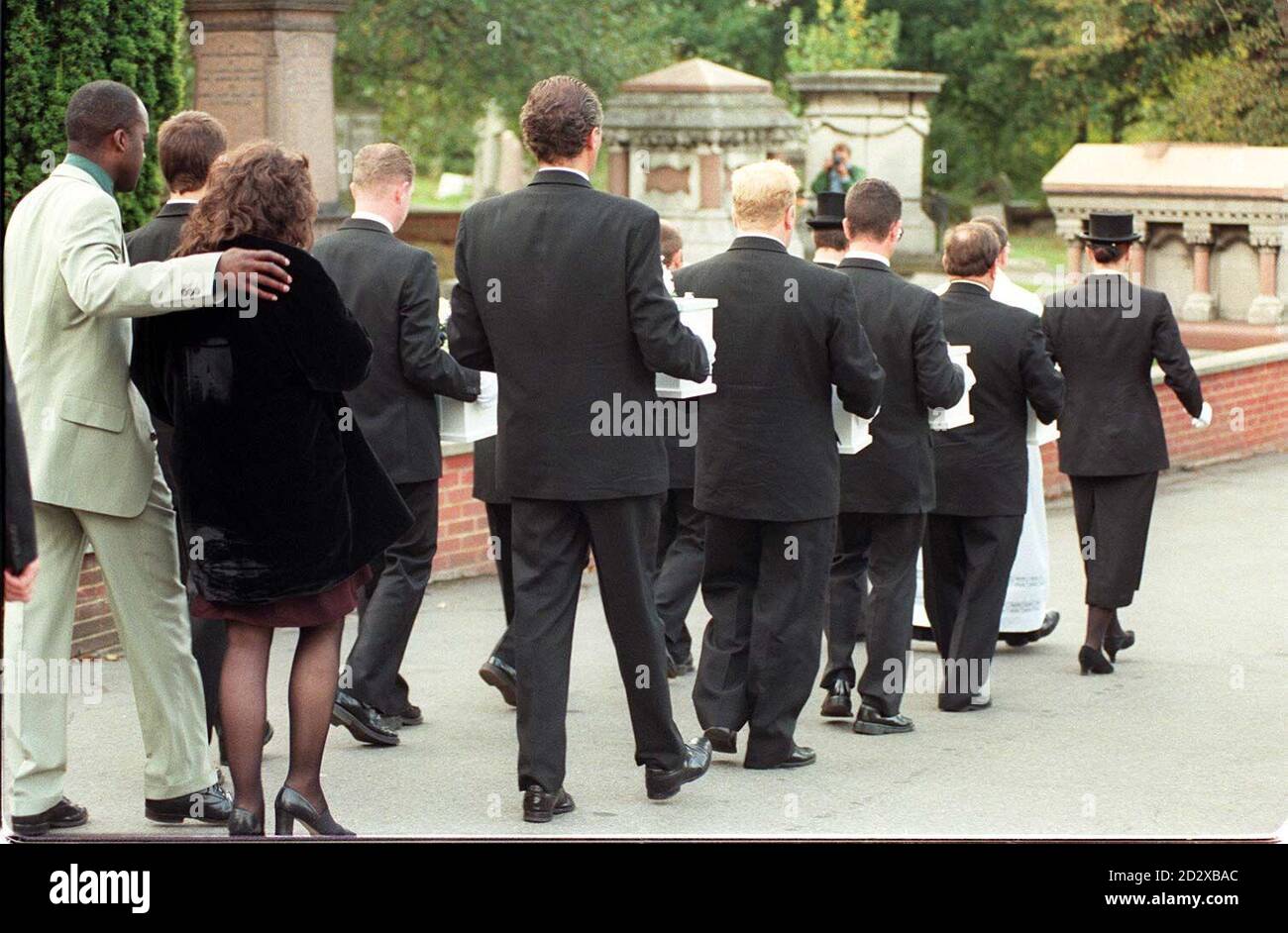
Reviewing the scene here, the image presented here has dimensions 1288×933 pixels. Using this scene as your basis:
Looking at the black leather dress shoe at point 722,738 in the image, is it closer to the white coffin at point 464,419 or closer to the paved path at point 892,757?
the paved path at point 892,757

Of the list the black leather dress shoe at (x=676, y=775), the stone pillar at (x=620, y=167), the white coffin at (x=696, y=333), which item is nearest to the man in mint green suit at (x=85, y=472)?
the black leather dress shoe at (x=676, y=775)

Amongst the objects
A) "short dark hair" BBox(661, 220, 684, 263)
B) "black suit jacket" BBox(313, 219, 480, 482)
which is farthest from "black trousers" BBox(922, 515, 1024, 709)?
"black suit jacket" BBox(313, 219, 480, 482)

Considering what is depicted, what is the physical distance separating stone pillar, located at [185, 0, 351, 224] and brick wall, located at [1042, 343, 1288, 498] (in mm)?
6252

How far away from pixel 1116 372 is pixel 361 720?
11.8 feet

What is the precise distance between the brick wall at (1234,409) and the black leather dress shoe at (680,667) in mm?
6422

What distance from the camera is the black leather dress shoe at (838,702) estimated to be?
24.6 feet

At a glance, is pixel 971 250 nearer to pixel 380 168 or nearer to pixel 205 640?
pixel 380 168

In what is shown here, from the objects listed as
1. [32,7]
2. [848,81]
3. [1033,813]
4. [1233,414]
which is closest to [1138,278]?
[1233,414]

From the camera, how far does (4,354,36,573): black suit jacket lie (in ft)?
14.6

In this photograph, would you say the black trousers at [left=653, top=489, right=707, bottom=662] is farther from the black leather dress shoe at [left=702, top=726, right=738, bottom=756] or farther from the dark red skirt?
the dark red skirt

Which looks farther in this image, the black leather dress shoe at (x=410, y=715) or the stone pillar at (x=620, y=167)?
the stone pillar at (x=620, y=167)

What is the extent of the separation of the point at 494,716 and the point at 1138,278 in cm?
1151

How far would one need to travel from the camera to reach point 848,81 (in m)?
26.1

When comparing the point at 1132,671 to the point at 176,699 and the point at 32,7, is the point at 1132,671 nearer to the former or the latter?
the point at 176,699
